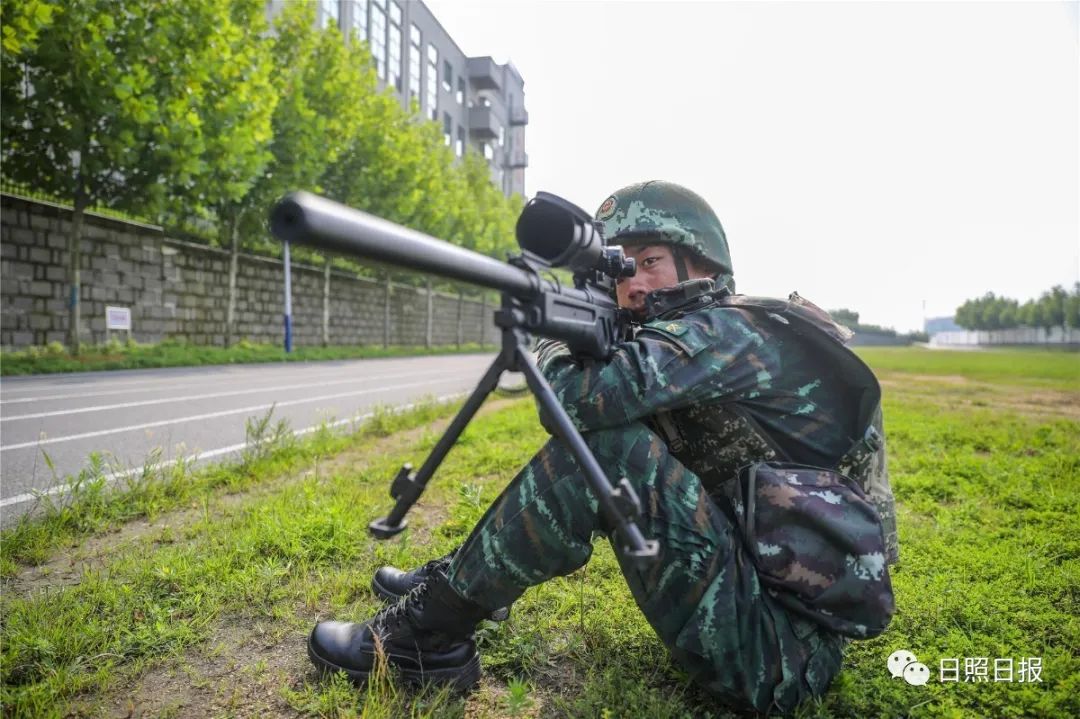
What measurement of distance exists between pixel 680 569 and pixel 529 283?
0.92m

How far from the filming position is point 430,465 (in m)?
1.51

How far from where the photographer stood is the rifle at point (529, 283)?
3.67 feet

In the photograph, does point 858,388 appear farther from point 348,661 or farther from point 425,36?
point 425,36

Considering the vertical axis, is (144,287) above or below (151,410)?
above

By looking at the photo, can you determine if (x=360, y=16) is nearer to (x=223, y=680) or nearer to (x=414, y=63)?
(x=414, y=63)

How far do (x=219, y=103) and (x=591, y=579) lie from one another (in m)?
13.7

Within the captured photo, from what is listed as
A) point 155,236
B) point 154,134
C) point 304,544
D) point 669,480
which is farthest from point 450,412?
point 155,236

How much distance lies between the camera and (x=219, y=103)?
12.9 meters

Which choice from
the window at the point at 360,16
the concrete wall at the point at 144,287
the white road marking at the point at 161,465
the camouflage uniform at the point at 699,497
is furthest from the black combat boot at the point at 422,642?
the window at the point at 360,16

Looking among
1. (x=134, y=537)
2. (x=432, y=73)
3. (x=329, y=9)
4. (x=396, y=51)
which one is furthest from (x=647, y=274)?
(x=432, y=73)

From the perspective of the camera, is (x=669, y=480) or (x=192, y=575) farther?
(x=192, y=575)

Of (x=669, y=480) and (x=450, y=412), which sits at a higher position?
(x=669, y=480)

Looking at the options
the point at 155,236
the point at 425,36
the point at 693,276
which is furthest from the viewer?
the point at 425,36

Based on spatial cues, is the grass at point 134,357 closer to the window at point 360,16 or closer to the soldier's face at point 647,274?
the soldier's face at point 647,274
